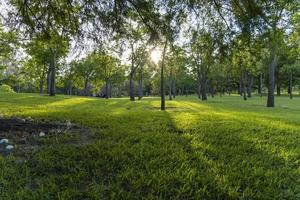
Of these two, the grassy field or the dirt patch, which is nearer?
the grassy field

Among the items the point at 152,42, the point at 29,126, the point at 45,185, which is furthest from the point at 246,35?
the point at 29,126

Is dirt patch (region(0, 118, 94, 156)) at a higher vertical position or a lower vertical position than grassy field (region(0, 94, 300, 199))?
higher

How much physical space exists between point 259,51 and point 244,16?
0.85 meters

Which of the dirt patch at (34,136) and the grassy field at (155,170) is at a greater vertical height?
the dirt patch at (34,136)

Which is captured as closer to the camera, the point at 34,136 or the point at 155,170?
the point at 155,170

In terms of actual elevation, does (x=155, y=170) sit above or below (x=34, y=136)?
below

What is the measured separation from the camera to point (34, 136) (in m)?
4.92

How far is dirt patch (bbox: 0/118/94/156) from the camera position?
424 centimetres

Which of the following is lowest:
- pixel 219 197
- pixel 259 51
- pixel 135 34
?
pixel 219 197

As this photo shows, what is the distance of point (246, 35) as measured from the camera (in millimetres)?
5359

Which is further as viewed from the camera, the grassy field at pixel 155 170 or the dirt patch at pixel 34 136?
the dirt patch at pixel 34 136

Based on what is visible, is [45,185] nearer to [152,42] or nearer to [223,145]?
[223,145]

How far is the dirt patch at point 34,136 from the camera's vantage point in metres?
4.24

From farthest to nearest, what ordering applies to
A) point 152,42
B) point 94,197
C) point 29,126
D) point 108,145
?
point 152,42 < point 29,126 < point 108,145 < point 94,197
